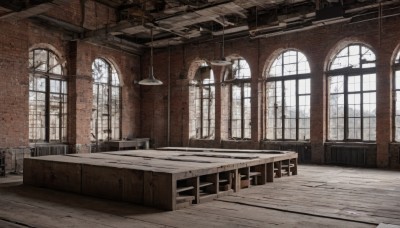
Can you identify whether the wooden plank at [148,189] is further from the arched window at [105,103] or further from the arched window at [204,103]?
the arched window at [204,103]

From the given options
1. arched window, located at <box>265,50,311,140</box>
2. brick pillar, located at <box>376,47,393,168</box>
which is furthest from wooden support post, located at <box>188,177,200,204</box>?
arched window, located at <box>265,50,311,140</box>

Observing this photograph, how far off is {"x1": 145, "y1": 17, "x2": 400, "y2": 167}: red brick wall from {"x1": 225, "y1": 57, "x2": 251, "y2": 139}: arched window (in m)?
0.32

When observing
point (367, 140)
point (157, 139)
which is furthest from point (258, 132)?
point (157, 139)

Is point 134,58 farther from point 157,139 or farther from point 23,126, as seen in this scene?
point 23,126

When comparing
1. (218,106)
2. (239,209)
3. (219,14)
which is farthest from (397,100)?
(239,209)

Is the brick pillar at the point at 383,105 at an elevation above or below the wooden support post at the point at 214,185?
above

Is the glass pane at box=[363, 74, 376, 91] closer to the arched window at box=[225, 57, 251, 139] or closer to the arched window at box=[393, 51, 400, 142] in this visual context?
the arched window at box=[393, 51, 400, 142]

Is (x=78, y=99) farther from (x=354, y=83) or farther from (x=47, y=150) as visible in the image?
(x=354, y=83)

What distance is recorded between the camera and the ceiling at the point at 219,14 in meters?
8.26

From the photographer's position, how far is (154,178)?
16.5ft

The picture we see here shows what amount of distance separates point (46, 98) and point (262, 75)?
6.79m

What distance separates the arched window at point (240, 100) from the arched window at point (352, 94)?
2.73 m

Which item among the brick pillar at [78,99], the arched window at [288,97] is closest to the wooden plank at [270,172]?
the arched window at [288,97]

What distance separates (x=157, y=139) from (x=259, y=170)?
24.1 ft
